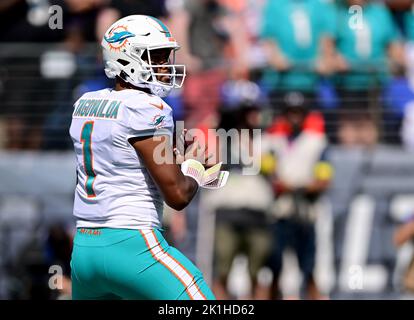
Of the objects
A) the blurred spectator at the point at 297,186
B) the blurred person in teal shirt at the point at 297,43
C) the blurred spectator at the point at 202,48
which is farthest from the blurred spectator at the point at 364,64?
the blurred spectator at the point at 202,48

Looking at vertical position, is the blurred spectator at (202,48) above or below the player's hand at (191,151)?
above

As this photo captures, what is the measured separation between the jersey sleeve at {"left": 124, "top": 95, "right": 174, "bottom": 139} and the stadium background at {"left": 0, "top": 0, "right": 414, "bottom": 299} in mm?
4437

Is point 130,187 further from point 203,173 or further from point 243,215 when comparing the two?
point 243,215

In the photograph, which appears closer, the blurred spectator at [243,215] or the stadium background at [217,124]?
the blurred spectator at [243,215]

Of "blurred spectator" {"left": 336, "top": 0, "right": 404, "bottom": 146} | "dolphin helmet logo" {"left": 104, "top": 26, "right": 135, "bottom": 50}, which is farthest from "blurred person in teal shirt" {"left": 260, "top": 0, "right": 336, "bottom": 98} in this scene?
"dolphin helmet logo" {"left": 104, "top": 26, "right": 135, "bottom": 50}

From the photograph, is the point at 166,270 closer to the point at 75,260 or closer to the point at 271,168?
the point at 75,260

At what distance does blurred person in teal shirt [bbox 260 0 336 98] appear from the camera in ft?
31.8

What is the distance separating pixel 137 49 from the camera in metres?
4.97

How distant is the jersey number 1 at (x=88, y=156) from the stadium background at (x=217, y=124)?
4.41 m

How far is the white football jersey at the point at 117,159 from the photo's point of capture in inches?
186

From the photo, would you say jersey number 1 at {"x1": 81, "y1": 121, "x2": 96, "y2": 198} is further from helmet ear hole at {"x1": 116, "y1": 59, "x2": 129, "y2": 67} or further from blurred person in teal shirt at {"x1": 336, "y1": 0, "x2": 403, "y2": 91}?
blurred person in teal shirt at {"x1": 336, "y1": 0, "x2": 403, "y2": 91}

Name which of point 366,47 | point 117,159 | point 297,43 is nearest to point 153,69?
point 117,159

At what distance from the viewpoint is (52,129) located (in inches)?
385

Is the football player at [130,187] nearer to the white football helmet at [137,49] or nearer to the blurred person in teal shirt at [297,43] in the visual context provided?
the white football helmet at [137,49]
